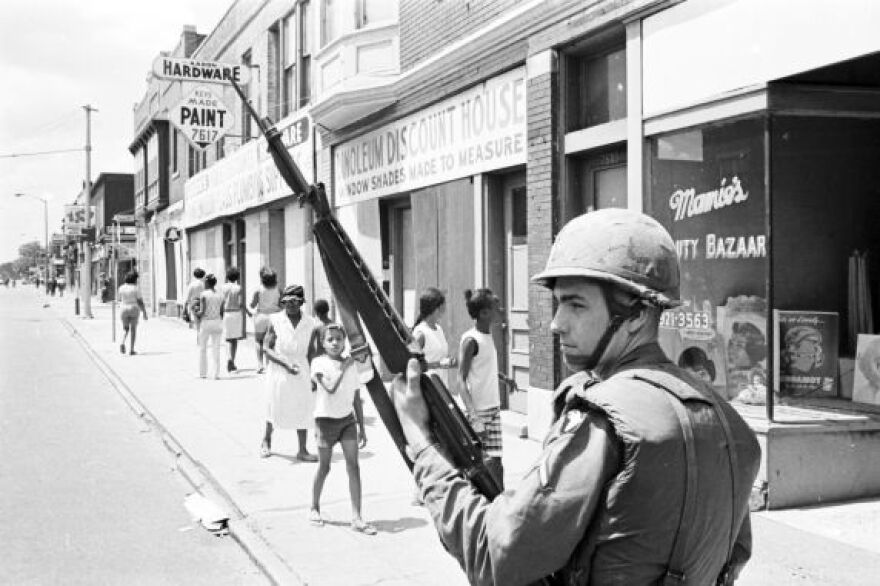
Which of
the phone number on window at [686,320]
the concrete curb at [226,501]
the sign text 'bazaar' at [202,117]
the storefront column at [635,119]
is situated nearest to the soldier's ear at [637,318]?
the concrete curb at [226,501]

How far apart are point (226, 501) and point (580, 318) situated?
567 centimetres

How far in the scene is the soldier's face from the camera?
1.82m

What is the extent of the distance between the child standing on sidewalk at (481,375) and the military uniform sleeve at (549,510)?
401cm

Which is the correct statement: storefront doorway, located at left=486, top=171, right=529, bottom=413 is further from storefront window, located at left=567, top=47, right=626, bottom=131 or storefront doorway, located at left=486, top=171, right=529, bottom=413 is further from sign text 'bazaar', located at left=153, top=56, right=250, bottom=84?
sign text 'bazaar', located at left=153, top=56, right=250, bottom=84

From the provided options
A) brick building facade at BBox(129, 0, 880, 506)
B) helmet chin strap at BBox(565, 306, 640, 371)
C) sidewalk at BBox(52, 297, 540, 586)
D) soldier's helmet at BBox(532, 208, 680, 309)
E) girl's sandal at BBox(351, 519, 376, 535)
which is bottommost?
sidewalk at BBox(52, 297, 540, 586)

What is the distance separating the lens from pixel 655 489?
1.58 m

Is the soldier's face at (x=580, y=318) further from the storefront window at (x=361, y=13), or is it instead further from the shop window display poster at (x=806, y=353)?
the storefront window at (x=361, y=13)

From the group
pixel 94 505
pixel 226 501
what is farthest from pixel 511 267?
pixel 94 505

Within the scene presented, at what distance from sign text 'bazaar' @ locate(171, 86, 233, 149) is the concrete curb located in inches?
275

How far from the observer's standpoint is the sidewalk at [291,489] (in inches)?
204

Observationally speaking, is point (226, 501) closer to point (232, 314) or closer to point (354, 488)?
point (354, 488)

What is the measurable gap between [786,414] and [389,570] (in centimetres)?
343

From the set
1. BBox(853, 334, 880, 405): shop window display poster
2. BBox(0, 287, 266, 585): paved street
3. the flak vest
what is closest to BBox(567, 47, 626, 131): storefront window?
BBox(853, 334, 880, 405): shop window display poster

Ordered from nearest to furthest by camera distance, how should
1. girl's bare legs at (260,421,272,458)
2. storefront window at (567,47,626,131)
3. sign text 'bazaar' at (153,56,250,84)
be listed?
storefront window at (567,47,626,131) < girl's bare legs at (260,421,272,458) < sign text 'bazaar' at (153,56,250,84)
